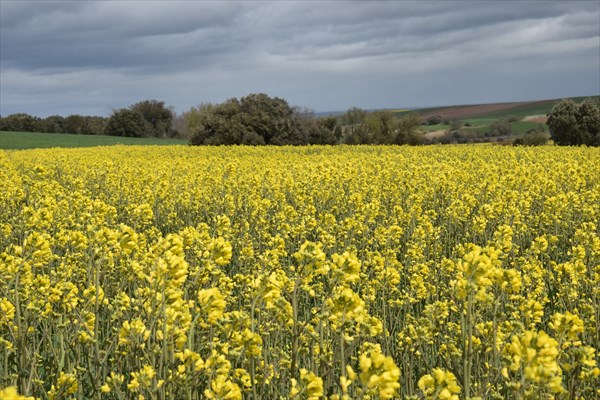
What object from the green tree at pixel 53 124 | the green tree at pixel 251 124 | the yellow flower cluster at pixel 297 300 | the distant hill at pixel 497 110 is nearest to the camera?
the yellow flower cluster at pixel 297 300

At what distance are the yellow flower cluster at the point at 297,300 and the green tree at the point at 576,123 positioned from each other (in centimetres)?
2903

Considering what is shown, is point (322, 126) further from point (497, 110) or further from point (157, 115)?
point (497, 110)

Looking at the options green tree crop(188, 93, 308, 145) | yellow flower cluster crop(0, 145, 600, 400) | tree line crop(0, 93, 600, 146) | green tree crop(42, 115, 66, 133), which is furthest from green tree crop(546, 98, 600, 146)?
green tree crop(42, 115, 66, 133)

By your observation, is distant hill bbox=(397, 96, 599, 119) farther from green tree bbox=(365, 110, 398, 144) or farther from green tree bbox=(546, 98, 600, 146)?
A: green tree bbox=(546, 98, 600, 146)

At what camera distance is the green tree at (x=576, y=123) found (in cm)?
4075

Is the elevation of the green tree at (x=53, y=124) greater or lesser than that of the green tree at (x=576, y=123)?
greater

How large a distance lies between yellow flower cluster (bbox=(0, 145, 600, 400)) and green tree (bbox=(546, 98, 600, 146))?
29.0m

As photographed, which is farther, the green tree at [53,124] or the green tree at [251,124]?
the green tree at [53,124]

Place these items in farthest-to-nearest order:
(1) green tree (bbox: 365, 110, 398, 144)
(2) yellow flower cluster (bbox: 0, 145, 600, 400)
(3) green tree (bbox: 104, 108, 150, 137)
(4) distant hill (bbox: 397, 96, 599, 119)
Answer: (4) distant hill (bbox: 397, 96, 599, 119)
(3) green tree (bbox: 104, 108, 150, 137)
(1) green tree (bbox: 365, 110, 398, 144)
(2) yellow flower cluster (bbox: 0, 145, 600, 400)

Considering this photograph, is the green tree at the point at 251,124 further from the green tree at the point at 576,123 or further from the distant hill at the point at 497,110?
the distant hill at the point at 497,110

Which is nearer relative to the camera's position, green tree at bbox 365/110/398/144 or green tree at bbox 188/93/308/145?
green tree at bbox 188/93/308/145

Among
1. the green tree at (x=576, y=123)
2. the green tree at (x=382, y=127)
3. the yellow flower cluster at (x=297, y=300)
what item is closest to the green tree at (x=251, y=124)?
the green tree at (x=382, y=127)

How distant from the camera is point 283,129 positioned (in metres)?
42.7

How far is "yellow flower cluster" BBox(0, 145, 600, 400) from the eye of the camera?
3.30 metres
